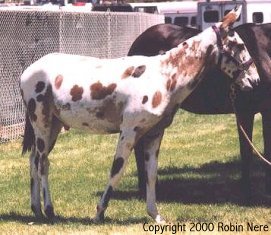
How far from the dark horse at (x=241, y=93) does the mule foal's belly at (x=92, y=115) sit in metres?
0.78

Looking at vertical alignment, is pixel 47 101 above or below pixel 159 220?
above

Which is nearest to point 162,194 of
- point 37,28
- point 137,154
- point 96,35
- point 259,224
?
point 137,154

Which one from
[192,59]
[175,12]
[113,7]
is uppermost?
[192,59]

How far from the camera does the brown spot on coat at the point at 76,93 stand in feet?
23.1

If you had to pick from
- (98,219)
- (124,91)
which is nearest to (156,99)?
(124,91)

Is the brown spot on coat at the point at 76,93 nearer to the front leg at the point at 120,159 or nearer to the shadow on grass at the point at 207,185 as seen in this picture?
the front leg at the point at 120,159

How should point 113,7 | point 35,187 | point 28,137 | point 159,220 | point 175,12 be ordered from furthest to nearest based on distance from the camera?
1. point 175,12
2. point 113,7
3. point 28,137
4. point 35,187
5. point 159,220

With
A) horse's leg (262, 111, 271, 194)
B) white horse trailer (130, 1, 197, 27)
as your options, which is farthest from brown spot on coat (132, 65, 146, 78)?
white horse trailer (130, 1, 197, 27)

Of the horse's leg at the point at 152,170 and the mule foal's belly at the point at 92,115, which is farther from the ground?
the mule foal's belly at the point at 92,115

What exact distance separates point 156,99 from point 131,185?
2952mm

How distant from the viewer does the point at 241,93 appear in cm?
819

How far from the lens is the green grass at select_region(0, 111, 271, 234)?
24.1 ft

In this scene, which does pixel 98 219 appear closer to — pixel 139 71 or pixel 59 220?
pixel 59 220

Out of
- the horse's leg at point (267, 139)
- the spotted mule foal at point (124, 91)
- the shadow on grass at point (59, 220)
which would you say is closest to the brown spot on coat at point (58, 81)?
the spotted mule foal at point (124, 91)
